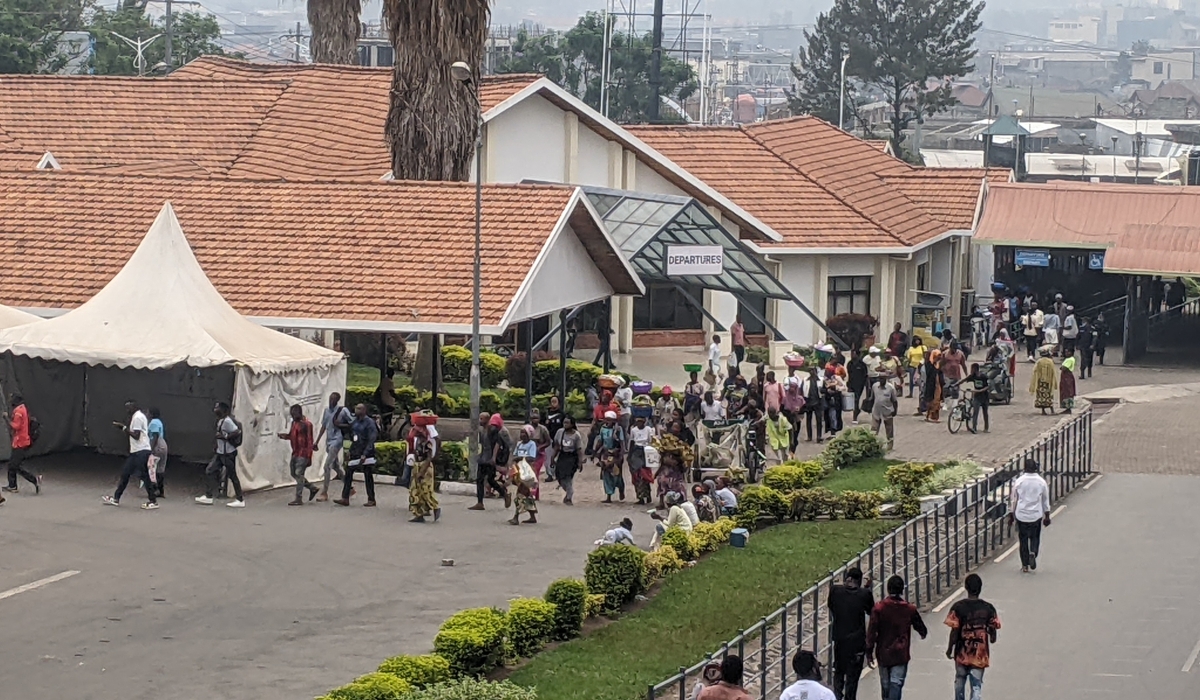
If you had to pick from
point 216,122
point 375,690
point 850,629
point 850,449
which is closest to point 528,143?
point 216,122

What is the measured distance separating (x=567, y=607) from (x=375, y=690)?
12.6ft

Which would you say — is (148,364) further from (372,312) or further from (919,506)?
(919,506)

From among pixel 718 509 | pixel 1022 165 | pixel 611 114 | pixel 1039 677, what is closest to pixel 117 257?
pixel 718 509

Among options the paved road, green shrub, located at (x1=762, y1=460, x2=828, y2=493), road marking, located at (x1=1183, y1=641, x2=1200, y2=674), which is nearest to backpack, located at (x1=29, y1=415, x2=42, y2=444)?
the paved road

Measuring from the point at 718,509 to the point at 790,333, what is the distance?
21640 mm

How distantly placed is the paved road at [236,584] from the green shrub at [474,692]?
79.2 inches

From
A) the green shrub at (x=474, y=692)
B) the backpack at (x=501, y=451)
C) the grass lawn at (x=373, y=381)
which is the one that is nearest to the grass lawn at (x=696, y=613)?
the green shrub at (x=474, y=692)

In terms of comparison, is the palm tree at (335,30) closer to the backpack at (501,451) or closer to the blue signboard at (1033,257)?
the blue signboard at (1033,257)

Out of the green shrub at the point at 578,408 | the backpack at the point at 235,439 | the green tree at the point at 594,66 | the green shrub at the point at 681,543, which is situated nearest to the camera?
the green shrub at the point at 681,543

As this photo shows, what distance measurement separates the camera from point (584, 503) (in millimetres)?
26594

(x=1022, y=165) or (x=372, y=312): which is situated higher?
(x=1022, y=165)

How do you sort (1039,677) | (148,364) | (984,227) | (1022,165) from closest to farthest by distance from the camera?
(1039,677), (148,364), (984,227), (1022,165)

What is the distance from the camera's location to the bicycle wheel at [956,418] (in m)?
33.1

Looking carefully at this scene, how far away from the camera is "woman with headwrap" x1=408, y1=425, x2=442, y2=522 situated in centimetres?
2420
